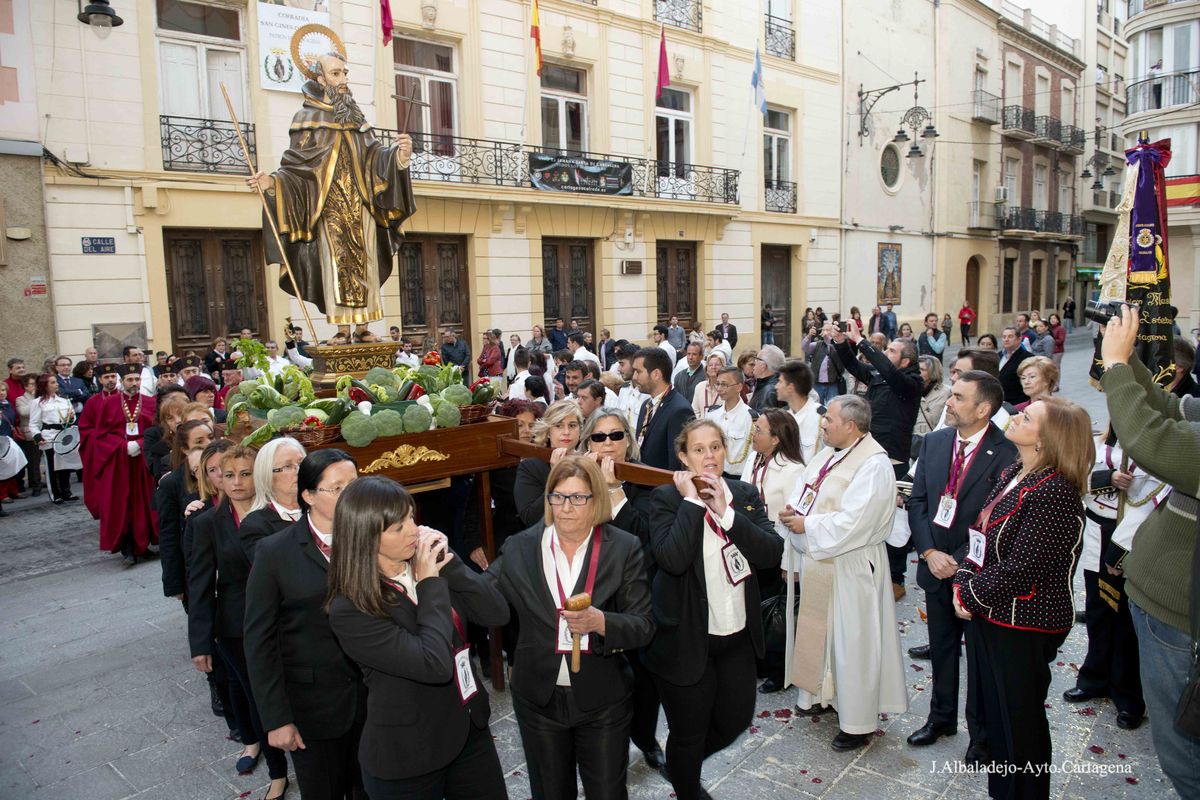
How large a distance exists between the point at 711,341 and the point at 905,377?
7.81m

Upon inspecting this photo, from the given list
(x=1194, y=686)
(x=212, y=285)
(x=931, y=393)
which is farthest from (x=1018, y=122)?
(x=1194, y=686)

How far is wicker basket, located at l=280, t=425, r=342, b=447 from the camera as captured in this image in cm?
413

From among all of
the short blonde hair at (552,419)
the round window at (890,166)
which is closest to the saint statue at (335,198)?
the short blonde hair at (552,419)

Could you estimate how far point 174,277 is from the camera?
13422mm

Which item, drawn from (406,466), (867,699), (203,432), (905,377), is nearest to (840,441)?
(867,699)

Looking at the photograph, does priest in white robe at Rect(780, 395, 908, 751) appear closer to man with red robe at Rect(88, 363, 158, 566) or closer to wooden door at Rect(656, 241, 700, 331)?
man with red robe at Rect(88, 363, 158, 566)

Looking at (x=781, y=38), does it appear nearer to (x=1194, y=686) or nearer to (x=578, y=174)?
(x=578, y=174)

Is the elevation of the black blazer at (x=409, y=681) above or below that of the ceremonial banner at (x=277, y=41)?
below

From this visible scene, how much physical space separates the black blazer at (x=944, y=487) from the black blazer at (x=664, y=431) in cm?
181

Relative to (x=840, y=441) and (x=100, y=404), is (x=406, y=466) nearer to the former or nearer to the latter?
(x=840, y=441)

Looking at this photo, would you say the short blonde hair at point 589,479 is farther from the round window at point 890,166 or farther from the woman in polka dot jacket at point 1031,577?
the round window at point 890,166

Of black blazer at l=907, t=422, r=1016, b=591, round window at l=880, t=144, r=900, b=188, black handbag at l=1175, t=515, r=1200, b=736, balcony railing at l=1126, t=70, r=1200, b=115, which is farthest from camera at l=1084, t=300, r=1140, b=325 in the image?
balcony railing at l=1126, t=70, r=1200, b=115

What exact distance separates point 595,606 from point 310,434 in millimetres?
1932

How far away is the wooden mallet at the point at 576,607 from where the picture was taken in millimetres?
2793
